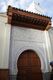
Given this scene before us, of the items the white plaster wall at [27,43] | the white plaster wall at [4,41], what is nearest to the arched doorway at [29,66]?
the white plaster wall at [27,43]

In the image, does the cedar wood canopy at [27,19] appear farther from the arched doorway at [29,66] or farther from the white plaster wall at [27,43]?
the arched doorway at [29,66]

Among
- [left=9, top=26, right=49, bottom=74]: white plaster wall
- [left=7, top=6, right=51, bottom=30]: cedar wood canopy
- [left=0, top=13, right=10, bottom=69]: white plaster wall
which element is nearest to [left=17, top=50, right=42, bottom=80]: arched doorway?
[left=9, top=26, right=49, bottom=74]: white plaster wall

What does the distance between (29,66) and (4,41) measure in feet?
5.31

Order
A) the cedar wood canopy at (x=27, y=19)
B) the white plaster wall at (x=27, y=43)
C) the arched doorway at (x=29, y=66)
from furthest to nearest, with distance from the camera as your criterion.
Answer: the cedar wood canopy at (x=27, y=19), the white plaster wall at (x=27, y=43), the arched doorway at (x=29, y=66)

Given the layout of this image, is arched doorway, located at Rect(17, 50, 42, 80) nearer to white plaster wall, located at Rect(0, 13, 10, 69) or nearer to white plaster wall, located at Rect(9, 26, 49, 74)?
white plaster wall, located at Rect(9, 26, 49, 74)

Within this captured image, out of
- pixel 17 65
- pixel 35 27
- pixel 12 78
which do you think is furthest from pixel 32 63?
pixel 35 27

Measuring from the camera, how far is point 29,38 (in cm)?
612

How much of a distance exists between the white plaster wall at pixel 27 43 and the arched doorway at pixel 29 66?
20 centimetres

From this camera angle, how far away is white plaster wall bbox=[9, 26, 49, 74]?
18.1ft

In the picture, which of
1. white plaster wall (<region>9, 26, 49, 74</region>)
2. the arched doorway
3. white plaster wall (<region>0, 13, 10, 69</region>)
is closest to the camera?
white plaster wall (<region>0, 13, 10, 69</region>)

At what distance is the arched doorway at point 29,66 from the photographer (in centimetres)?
540

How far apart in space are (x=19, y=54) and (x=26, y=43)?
70 cm

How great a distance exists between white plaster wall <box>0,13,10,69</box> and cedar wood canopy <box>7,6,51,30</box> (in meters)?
0.30

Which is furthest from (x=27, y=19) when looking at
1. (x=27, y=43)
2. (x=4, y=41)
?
(x=4, y=41)
